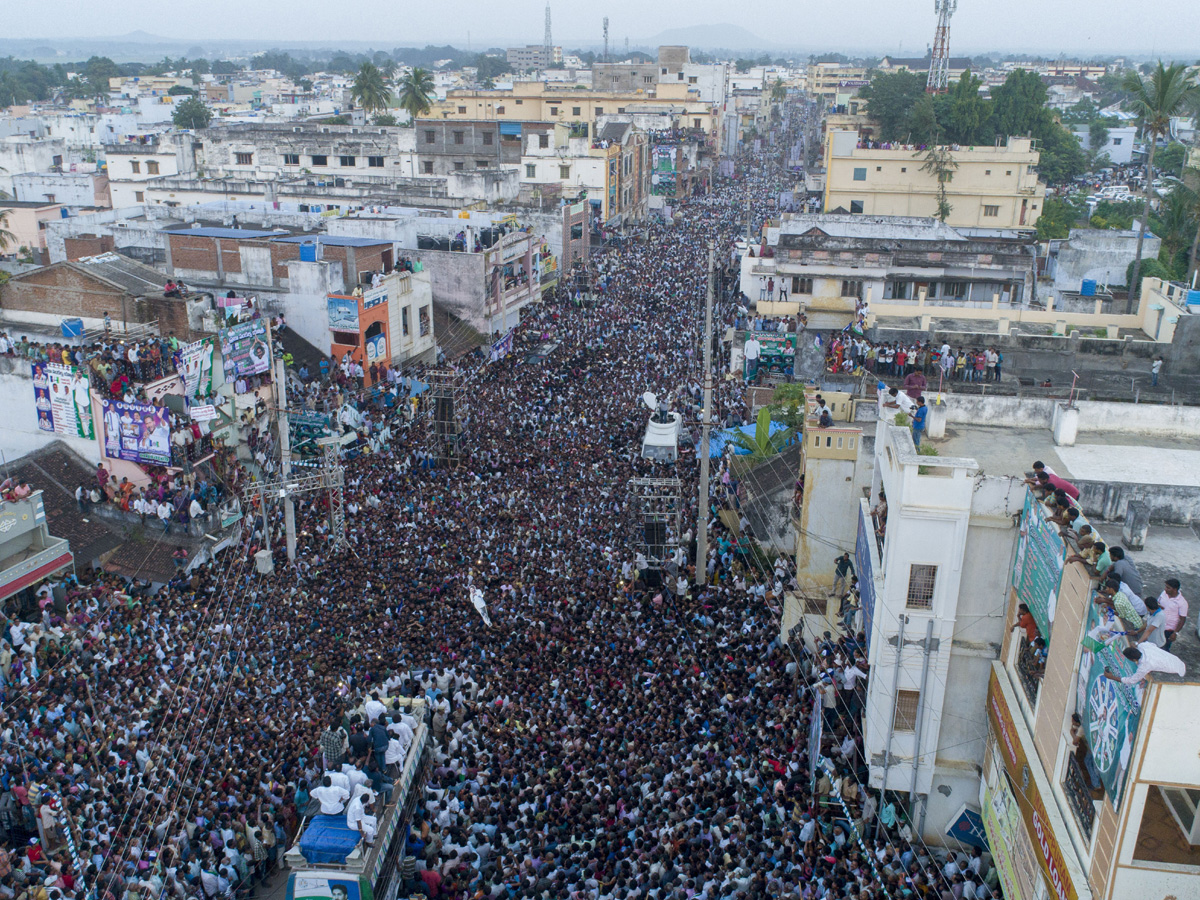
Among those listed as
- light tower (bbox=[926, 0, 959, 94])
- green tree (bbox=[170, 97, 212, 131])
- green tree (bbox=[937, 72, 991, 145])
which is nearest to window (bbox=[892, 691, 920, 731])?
green tree (bbox=[937, 72, 991, 145])

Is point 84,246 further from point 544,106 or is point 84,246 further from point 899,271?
point 544,106

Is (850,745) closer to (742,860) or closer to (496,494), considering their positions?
(742,860)

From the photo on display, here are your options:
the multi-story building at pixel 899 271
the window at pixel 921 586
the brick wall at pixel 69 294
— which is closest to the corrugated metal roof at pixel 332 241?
the brick wall at pixel 69 294

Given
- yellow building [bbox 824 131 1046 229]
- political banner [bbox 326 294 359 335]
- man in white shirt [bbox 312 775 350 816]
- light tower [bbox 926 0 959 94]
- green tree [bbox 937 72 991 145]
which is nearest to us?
man in white shirt [bbox 312 775 350 816]

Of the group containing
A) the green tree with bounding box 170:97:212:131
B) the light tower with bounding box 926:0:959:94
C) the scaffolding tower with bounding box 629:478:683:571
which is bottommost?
the scaffolding tower with bounding box 629:478:683:571

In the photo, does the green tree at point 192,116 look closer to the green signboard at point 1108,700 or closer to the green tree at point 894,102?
the green tree at point 894,102

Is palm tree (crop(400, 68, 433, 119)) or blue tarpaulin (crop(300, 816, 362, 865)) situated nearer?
blue tarpaulin (crop(300, 816, 362, 865))

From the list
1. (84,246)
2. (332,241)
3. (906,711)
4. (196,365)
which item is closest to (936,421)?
(906,711)

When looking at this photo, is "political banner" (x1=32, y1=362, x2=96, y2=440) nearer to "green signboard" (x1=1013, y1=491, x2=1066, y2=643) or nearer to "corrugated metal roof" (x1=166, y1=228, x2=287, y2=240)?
"corrugated metal roof" (x1=166, y1=228, x2=287, y2=240)
